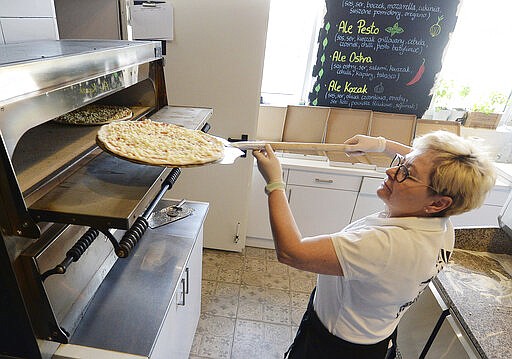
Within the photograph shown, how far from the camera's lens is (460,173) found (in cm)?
83

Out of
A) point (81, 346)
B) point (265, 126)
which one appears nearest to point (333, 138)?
point (265, 126)

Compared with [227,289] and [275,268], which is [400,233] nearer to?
[227,289]

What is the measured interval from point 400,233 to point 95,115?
3.72 ft

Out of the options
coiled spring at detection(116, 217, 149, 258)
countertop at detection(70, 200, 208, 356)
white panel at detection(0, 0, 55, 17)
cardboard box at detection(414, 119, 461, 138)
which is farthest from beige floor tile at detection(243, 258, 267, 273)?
white panel at detection(0, 0, 55, 17)

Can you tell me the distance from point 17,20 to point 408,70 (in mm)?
2442

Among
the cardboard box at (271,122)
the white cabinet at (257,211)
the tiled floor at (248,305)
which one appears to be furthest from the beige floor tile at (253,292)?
the cardboard box at (271,122)

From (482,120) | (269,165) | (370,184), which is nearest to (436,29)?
(482,120)

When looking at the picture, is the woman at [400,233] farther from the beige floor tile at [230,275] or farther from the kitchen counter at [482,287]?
the beige floor tile at [230,275]

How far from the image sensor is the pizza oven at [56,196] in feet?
1.98

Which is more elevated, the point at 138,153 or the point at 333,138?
the point at 138,153

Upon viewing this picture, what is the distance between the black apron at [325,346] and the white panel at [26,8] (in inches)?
A: 61.1

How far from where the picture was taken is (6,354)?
0.84 m

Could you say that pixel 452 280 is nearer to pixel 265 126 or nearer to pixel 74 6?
pixel 265 126

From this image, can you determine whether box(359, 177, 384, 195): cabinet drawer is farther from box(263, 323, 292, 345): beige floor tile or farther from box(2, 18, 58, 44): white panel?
box(2, 18, 58, 44): white panel
